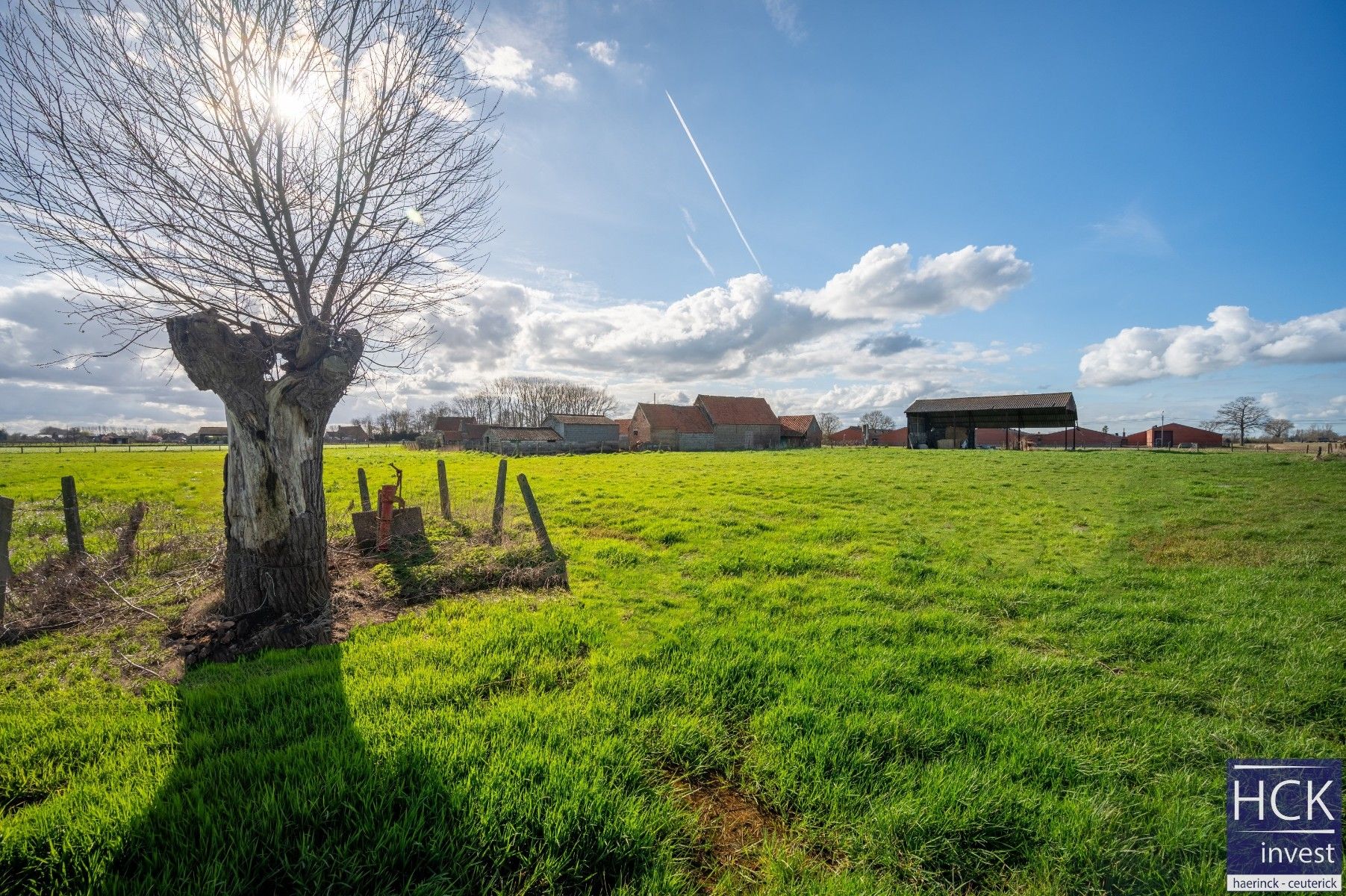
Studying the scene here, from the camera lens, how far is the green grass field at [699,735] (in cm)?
230

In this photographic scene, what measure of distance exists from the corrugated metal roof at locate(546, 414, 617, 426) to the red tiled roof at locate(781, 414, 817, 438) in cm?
2171

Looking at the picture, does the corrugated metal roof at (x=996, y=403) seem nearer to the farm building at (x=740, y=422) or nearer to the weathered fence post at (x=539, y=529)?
the farm building at (x=740, y=422)

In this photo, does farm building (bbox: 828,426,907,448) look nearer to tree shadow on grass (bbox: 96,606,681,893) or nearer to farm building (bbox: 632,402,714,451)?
farm building (bbox: 632,402,714,451)

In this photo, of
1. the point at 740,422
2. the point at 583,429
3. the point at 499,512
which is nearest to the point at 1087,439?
the point at 740,422

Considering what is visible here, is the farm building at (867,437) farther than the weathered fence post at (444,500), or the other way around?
the farm building at (867,437)

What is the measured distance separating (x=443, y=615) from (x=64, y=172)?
597 cm

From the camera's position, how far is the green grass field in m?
2.30

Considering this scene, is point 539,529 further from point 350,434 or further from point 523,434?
point 350,434

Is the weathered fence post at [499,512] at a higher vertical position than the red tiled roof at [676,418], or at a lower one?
lower

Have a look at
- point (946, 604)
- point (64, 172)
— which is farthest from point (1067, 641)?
point (64, 172)

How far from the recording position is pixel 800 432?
63531 mm

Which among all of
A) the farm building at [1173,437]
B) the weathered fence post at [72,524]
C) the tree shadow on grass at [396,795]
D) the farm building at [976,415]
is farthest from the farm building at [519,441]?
the farm building at [1173,437]

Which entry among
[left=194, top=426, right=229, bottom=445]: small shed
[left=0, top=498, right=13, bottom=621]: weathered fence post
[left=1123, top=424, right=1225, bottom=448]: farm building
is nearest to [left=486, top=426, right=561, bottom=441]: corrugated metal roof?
[left=0, top=498, right=13, bottom=621]: weathered fence post

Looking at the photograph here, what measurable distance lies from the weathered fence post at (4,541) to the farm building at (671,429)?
47762mm
